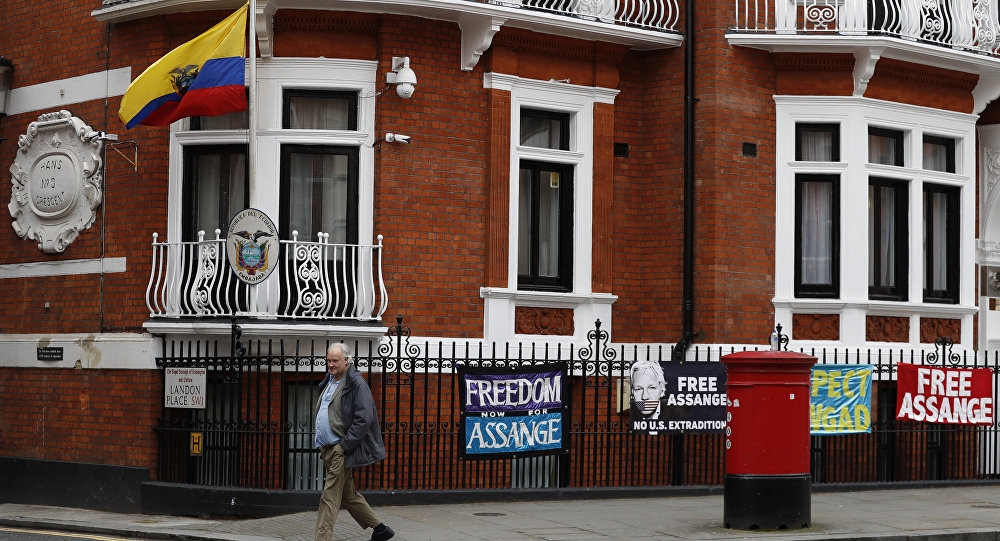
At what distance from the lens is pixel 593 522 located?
43.8 feet

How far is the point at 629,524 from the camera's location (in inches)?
521

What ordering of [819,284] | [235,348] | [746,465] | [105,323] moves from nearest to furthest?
[746,465]
[235,348]
[105,323]
[819,284]

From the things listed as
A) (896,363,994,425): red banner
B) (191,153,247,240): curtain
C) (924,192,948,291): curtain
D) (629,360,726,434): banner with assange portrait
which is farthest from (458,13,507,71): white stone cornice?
(924,192,948,291): curtain

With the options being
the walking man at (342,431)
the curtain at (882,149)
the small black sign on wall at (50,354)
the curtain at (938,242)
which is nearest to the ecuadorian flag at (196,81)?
the small black sign on wall at (50,354)

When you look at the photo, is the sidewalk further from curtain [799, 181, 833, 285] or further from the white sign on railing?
curtain [799, 181, 833, 285]

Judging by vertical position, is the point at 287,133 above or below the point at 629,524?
above

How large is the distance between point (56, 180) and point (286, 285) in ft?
13.3

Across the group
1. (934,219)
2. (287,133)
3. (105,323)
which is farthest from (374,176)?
(934,219)

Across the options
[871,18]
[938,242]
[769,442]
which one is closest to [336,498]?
[769,442]

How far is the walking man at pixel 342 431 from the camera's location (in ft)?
37.9

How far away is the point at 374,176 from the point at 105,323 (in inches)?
151

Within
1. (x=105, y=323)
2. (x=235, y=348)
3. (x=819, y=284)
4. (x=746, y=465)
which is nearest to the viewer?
(x=746, y=465)

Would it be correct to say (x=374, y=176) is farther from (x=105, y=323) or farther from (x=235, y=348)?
(x=105, y=323)

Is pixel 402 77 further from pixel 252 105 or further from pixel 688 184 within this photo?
pixel 688 184
